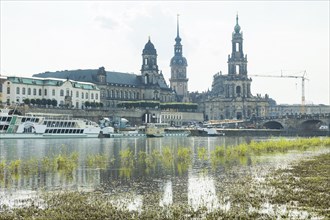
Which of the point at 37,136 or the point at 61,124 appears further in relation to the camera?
the point at 61,124

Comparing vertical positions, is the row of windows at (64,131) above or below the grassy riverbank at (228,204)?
above

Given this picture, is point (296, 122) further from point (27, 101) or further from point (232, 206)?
point (232, 206)

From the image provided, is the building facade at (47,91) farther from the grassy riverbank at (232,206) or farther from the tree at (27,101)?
the grassy riverbank at (232,206)

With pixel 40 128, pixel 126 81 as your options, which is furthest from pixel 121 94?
pixel 40 128

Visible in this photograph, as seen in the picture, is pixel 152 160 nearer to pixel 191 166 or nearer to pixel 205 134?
pixel 191 166

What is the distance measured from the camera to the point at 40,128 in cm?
9325

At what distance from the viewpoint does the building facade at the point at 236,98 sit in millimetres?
184625

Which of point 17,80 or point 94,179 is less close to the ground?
point 17,80

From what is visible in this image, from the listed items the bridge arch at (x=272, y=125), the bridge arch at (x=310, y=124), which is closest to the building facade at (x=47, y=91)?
the bridge arch at (x=272, y=125)

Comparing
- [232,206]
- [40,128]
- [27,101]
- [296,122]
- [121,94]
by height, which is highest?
[121,94]

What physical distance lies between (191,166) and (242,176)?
731cm

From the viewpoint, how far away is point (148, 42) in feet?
557

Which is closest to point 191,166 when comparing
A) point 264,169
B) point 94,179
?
point 264,169

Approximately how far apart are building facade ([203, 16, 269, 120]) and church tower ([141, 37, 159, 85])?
1033 inches
